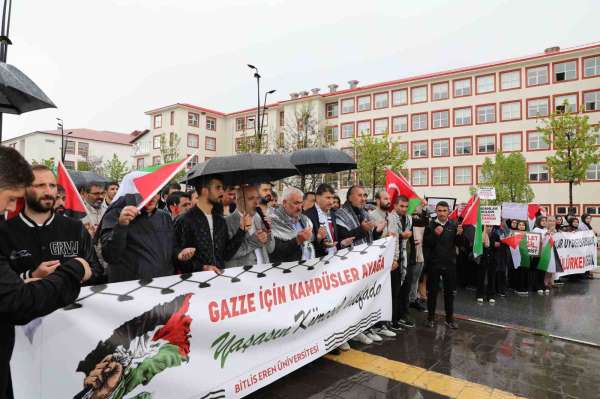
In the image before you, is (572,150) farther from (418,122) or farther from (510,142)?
(418,122)

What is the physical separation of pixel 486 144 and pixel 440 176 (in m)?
5.91

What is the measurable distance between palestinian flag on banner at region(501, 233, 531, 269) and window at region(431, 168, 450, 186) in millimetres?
37154

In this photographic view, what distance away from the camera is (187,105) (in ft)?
187

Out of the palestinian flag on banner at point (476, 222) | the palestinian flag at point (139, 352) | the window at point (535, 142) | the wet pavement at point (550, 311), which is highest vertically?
the window at point (535, 142)

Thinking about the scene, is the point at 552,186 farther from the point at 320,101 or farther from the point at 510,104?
the point at 320,101

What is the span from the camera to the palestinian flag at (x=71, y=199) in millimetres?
4586

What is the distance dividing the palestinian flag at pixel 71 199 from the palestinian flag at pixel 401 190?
428 cm

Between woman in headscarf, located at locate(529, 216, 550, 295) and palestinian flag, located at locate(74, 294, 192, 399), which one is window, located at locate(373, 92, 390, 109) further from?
palestinian flag, located at locate(74, 294, 192, 399)

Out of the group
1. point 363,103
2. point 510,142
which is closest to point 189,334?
point 510,142

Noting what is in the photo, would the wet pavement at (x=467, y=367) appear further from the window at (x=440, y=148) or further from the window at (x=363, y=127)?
the window at (x=363, y=127)

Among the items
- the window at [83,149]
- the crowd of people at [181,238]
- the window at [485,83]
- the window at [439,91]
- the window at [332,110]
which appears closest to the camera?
the crowd of people at [181,238]

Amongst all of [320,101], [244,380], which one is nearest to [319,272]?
[244,380]

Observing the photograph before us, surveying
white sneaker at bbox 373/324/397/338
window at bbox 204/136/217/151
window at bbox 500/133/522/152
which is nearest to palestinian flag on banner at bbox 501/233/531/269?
white sneaker at bbox 373/324/397/338

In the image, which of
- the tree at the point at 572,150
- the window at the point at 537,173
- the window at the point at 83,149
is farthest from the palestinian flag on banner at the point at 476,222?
the window at the point at 83,149
